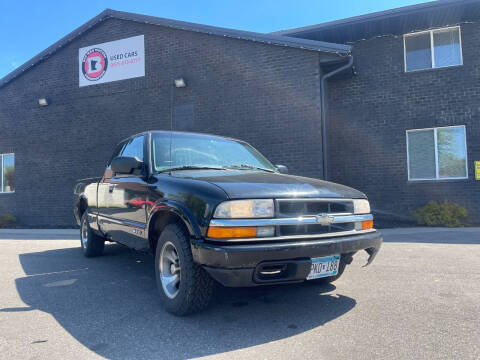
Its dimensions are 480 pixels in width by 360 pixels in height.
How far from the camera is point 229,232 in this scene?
2.74m

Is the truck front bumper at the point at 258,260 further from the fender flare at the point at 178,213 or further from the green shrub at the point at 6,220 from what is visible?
the green shrub at the point at 6,220

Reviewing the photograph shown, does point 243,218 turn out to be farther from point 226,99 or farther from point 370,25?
point 370,25

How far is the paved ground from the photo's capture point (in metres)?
2.56

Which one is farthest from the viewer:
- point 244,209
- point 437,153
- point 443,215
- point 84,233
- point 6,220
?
point 6,220

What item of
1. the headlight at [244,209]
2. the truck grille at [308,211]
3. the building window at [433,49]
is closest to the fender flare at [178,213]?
the headlight at [244,209]

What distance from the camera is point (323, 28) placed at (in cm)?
1094

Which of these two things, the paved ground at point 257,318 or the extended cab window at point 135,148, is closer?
the paved ground at point 257,318

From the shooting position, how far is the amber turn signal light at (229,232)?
8.99 ft

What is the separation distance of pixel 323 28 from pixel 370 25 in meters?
1.30

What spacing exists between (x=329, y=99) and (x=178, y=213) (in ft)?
29.6

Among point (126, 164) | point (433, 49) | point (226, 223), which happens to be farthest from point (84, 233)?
point (433, 49)

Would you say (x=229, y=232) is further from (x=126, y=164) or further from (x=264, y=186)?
(x=126, y=164)

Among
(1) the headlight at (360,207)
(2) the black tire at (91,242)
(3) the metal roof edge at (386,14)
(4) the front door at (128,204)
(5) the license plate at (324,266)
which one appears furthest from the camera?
(3) the metal roof edge at (386,14)

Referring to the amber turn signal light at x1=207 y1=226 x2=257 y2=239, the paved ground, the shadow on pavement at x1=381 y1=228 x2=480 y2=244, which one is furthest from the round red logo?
the amber turn signal light at x1=207 y1=226 x2=257 y2=239
